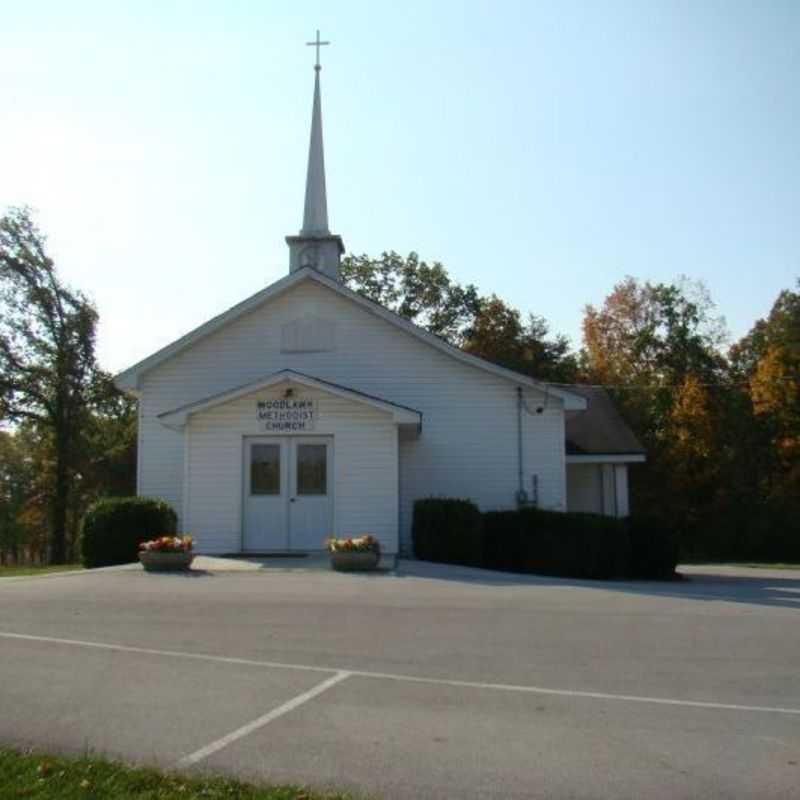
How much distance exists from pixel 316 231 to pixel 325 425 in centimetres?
923

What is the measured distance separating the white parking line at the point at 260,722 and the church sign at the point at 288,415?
11.7 m

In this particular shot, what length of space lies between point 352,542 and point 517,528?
16.0 feet

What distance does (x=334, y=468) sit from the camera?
1966 centimetres

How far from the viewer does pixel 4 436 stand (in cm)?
6344

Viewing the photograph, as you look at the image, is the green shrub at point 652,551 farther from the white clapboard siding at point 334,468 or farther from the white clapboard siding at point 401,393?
the white clapboard siding at point 334,468

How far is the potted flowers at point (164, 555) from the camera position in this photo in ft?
53.1

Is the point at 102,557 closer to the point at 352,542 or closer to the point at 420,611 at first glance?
the point at 352,542

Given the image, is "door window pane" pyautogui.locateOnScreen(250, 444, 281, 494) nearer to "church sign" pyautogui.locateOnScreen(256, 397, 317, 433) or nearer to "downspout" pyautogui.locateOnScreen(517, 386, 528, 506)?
"church sign" pyautogui.locateOnScreen(256, 397, 317, 433)

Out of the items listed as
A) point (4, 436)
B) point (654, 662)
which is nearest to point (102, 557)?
point (654, 662)

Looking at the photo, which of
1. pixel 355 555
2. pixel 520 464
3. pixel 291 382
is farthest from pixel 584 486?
pixel 355 555

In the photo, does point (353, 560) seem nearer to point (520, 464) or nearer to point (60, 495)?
point (520, 464)

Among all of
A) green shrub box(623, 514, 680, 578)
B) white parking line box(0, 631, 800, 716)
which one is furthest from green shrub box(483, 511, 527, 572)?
white parking line box(0, 631, 800, 716)

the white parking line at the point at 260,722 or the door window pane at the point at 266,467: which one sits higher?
the door window pane at the point at 266,467

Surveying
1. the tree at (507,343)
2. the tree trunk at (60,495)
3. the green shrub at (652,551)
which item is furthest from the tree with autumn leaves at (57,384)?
the green shrub at (652,551)
